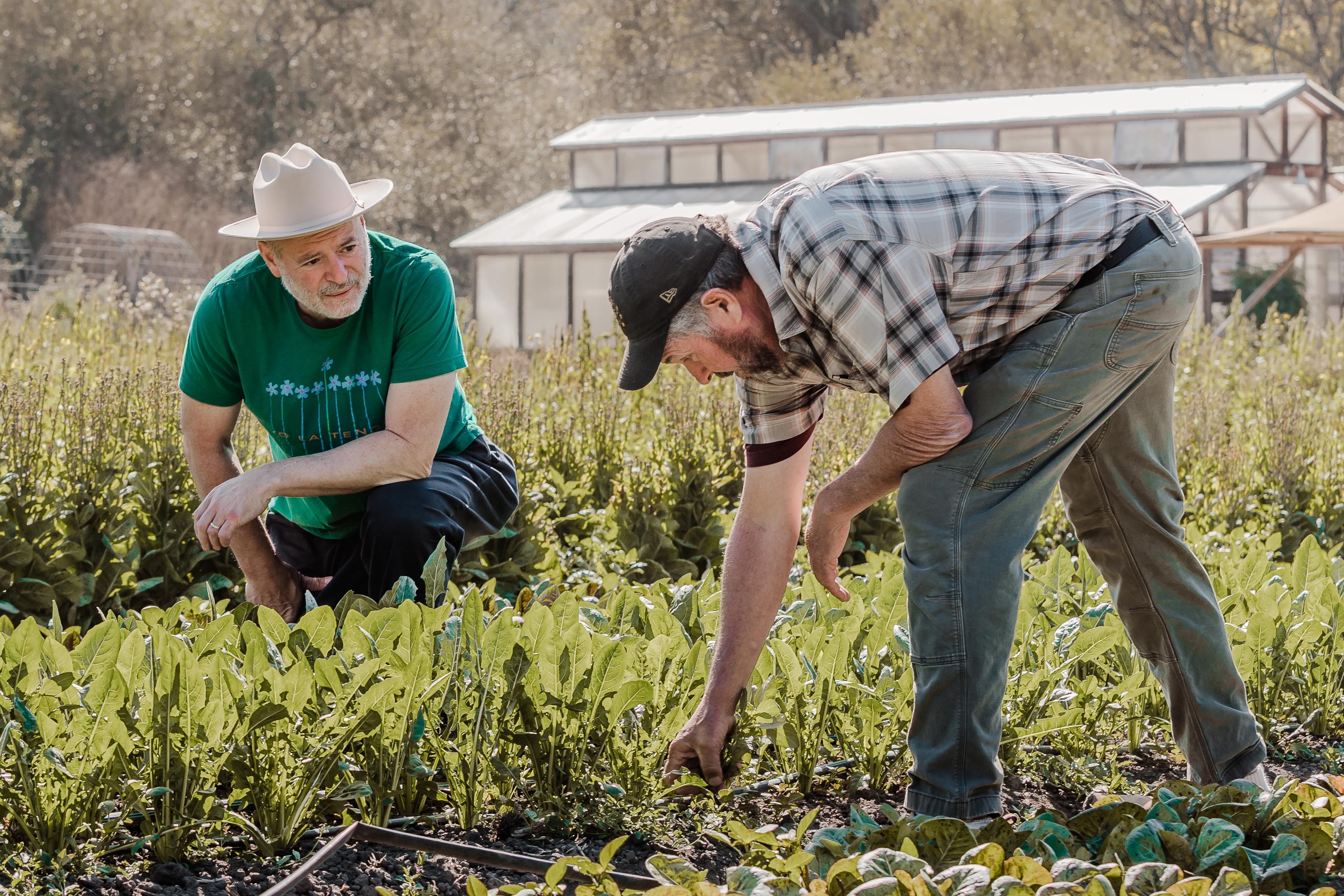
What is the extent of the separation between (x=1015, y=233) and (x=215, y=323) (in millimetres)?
1997

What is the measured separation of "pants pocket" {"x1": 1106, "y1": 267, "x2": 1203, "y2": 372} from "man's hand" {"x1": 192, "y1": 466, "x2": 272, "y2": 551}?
184 centimetres

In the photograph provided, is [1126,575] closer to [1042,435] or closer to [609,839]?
[1042,435]

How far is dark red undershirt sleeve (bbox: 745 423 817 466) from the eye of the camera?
2.47 meters

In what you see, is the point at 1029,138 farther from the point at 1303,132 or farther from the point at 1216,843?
the point at 1216,843

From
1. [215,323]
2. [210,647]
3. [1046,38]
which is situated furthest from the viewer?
[1046,38]

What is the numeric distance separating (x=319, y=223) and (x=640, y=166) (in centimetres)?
1988

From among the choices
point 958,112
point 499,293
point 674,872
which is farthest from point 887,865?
point 958,112

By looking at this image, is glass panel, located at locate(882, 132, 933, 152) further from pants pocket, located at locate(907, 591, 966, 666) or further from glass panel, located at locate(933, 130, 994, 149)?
pants pocket, located at locate(907, 591, 966, 666)

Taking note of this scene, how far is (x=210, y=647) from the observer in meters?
2.41

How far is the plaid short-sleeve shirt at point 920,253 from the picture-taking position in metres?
1.96

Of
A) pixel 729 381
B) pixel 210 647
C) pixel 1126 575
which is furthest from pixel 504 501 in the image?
pixel 729 381

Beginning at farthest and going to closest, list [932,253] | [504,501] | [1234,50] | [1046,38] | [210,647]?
[1234,50]
[1046,38]
[504,501]
[210,647]
[932,253]

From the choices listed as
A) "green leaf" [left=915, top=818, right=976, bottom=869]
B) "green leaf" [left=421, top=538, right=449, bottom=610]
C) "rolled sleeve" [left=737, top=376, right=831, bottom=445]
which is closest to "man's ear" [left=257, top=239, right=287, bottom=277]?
"green leaf" [left=421, top=538, right=449, bottom=610]

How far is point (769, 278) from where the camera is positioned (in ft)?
6.79
